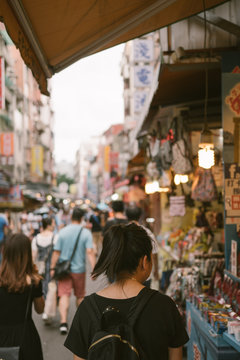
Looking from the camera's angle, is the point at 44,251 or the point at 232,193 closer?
the point at 232,193

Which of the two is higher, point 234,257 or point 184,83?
point 184,83

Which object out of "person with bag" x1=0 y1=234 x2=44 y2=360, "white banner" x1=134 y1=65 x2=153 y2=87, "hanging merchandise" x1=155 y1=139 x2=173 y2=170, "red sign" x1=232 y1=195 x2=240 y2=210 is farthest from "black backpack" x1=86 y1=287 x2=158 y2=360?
"white banner" x1=134 y1=65 x2=153 y2=87

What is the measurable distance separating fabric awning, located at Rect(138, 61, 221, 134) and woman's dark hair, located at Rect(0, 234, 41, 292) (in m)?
3.48

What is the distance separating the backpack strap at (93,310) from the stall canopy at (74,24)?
2049mm

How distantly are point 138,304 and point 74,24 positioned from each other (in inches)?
115

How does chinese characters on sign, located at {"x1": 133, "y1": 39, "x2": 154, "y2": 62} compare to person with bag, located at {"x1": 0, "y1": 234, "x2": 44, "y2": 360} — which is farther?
chinese characters on sign, located at {"x1": 133, "y1": 39, "x2": 154, "y2": 62}

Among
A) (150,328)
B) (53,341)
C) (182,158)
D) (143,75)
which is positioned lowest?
(53,341)

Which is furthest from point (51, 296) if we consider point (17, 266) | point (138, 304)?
point (138, 304)

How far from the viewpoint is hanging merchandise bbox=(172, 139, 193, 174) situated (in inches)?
291

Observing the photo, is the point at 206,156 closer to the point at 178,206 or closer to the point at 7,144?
the point at 178,206

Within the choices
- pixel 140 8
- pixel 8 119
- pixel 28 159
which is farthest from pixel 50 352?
pixel 28 159

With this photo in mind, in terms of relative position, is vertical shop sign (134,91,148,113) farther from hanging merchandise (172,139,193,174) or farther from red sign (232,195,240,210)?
red sign (232,195,240,210)

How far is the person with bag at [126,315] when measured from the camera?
2287 mm

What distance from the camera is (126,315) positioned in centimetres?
242
